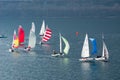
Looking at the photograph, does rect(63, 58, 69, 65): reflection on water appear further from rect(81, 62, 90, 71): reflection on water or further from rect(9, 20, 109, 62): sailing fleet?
rect(81, 62, 90, 71): reflection on water

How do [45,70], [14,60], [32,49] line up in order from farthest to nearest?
1. [32,49]
2. [14,60]
3. [45,70]

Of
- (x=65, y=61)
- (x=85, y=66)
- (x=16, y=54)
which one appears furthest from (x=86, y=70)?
(x=16, y=54)

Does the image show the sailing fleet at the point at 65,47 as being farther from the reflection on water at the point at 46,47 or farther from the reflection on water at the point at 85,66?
the reflection on water at the point at 46,47

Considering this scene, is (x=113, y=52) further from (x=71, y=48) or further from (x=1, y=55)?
(x=1, y=55)

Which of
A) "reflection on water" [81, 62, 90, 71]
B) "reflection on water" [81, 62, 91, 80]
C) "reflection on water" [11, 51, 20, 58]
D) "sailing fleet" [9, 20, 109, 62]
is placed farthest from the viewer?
"reflection on water" [11, 51, 20, 58]

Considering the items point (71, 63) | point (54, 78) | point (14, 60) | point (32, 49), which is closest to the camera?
point (54, 78)

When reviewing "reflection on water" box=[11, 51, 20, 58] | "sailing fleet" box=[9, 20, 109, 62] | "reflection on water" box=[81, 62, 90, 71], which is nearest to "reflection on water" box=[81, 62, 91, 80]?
"reflection on water" box=[81, 62, 90, 71]

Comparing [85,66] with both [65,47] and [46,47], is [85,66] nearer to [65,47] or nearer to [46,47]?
[65,47]

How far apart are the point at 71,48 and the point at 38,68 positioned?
44410 mm

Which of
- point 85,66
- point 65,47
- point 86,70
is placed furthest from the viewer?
point 65,47

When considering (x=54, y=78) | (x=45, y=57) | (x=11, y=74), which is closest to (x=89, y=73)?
(x=54, y=78)

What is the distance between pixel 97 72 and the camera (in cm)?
12494

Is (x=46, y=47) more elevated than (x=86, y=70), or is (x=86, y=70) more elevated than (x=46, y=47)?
(x=46, y=47)

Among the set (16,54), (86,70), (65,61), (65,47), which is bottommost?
(86,70)
